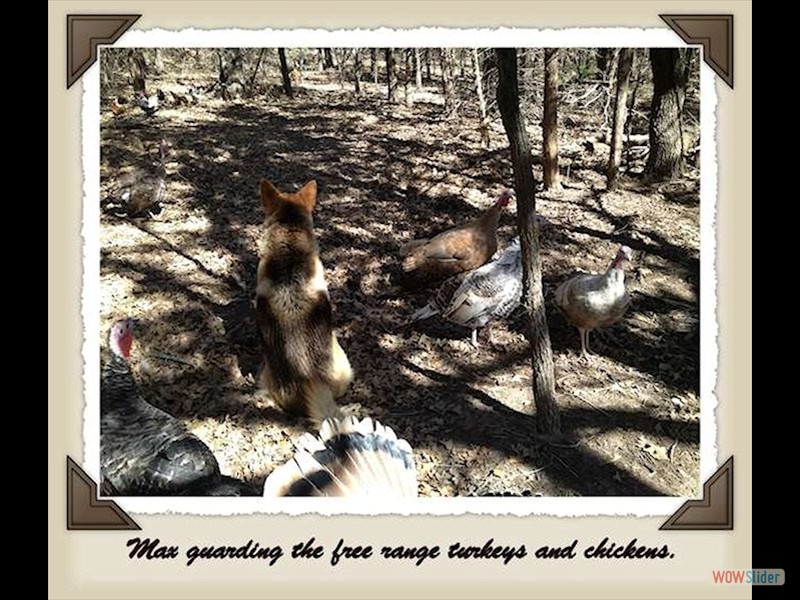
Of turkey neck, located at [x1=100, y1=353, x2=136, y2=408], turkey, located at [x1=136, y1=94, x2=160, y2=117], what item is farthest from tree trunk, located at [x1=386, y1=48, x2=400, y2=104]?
turkey neck, located at [x1=100, y1=353, x2=136, y2=408]

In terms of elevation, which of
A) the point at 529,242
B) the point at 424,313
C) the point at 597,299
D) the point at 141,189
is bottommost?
the point at 424,313

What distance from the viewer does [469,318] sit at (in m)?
5.61

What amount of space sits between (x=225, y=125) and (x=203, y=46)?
3.46 m

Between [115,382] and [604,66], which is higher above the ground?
[604,66]

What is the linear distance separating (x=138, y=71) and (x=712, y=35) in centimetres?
521

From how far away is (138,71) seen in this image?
5.83 meters

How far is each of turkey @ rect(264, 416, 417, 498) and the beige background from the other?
→ 20cm

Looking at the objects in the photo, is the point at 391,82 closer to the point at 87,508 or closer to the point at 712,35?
the point at 712,35

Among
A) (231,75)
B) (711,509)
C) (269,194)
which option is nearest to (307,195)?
(269,194)

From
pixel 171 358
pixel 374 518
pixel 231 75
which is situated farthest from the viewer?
pixel 231 75

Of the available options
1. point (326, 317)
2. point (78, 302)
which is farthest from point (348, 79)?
point (78, 302)

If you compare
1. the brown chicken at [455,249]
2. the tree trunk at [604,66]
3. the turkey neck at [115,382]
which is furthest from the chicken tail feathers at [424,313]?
the tree trunk at [604,66]

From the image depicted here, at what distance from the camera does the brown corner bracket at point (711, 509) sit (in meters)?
3.96
